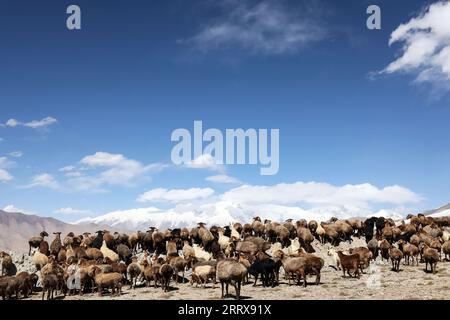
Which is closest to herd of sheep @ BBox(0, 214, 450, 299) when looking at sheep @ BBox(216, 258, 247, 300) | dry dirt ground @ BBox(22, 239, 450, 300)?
sheep @ BBox(216, 258, 247, 300)

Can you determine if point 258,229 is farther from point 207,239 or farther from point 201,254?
point 201,254

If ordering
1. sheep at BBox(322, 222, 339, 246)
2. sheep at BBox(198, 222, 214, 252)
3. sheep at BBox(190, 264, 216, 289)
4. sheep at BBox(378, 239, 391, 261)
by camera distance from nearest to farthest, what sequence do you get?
sheep at BBox(190, 264, 216, 289) → sheep at BBox(378, 239, 391, 261) → sheep at BBox(198, 222, 214, 252) → sheep at BBox(322, 222, 339, 246)

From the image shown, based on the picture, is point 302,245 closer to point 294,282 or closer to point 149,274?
point 294,282

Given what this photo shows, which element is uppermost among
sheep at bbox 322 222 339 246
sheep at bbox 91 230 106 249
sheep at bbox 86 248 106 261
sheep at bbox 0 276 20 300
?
sheep at bbox 322 222 339 246

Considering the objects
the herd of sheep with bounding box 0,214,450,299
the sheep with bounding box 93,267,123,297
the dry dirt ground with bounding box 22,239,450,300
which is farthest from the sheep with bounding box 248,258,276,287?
the sheep with bounding box 93,267,123,297

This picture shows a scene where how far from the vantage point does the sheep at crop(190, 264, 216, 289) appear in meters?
28.6

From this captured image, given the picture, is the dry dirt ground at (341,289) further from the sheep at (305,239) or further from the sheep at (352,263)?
the sheep at (305,239)

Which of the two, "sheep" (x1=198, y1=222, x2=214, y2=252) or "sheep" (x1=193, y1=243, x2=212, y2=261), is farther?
"sheep" (x1=198, y1=222, x2=214, y2=252)

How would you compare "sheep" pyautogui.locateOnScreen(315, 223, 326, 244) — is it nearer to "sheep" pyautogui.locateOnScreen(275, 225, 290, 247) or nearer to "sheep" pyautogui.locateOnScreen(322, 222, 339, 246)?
"sheep" pyautogui.locateOnScreen(322, 222, 339, 246)

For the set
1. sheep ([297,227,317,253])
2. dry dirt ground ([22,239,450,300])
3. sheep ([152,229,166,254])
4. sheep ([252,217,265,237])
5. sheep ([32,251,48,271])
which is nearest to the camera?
dry dirt ground ([22,239,450,300])

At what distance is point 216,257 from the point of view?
120 ft

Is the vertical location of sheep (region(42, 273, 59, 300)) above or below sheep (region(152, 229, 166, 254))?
below
